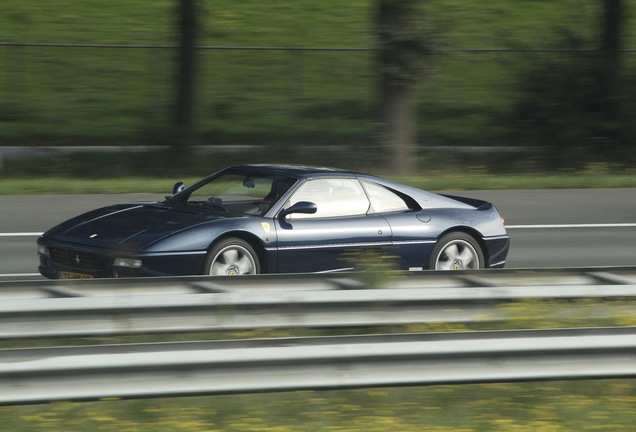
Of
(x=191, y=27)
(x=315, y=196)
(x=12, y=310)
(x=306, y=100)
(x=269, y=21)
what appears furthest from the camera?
(x=269, y=21)

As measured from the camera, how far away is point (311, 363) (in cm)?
553

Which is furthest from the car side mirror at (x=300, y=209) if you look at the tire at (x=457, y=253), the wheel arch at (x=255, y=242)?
the tire at (x=457, y=253)

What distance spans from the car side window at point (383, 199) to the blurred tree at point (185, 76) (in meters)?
11.2

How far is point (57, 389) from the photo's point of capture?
17.0 feet

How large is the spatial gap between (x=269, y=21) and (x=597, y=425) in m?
25.1

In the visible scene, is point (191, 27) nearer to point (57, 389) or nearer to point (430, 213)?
point (430, 213)

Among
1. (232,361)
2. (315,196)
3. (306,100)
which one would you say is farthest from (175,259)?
(306,100)

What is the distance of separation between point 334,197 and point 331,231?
413 mm

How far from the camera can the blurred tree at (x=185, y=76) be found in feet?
67.4

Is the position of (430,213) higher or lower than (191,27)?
lower

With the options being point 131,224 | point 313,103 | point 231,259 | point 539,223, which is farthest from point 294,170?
point 313,103

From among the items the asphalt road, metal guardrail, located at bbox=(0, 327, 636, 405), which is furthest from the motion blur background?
metal guardrail, located at bbox=(0, 327, 636, 405)

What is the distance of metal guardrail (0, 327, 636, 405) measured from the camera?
5.21 meters

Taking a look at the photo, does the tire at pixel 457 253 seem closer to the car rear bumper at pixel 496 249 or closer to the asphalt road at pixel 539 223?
the car rear bumper at pixel 496 249
